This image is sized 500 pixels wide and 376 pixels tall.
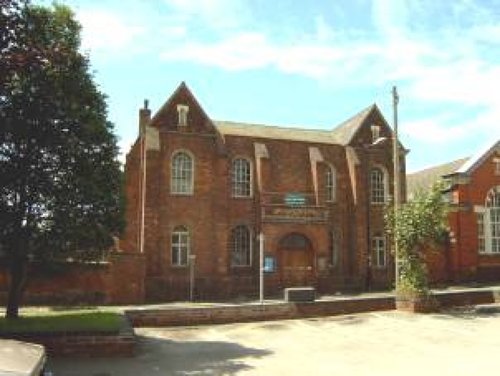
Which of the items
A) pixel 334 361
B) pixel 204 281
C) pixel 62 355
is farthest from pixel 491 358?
pixel 204 281

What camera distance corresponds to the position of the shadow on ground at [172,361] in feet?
43.6

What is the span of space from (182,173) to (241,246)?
Result: 17.2 ft

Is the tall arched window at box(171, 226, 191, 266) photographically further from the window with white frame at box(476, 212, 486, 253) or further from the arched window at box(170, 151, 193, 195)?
the window with white frame at box(476, 212, 486, 253)

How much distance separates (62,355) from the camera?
1471cm

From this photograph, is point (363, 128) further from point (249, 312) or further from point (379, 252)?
point (249, 312)

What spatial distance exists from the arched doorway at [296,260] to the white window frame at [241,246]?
5.70 ft

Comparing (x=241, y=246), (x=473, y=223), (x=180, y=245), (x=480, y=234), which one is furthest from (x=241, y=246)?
(x=480, y=234)

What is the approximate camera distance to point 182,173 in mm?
32906

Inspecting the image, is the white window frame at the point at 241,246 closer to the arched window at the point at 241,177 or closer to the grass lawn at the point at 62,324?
the arched window at the point at 241,177

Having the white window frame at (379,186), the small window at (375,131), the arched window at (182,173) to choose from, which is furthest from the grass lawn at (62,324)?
the small window at (375,131)

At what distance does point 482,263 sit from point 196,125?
19955 mm

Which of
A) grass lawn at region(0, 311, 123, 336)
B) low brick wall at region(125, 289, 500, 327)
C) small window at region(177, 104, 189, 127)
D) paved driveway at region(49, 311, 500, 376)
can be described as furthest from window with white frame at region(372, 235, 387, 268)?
grass lawn at region(0, 311, 123, 336)

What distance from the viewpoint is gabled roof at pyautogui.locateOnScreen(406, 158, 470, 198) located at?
4104 cm

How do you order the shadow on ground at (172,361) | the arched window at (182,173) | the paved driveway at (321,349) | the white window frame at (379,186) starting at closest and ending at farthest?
the shadow on ground at (172,361) → the paved driveway at (321,349) → the arched window at (182,173) → the white window frame at (379,186)
